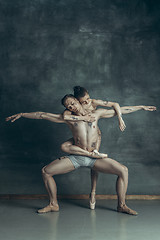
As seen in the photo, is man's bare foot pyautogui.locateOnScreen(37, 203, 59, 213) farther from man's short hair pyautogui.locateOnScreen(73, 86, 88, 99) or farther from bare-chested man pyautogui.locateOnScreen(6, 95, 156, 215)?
man's short hair pyautogui.locateOnScreen(73, 86, 88, 99)

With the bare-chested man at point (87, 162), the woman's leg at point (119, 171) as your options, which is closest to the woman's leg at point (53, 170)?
the bare-chested man at point (87, 162)

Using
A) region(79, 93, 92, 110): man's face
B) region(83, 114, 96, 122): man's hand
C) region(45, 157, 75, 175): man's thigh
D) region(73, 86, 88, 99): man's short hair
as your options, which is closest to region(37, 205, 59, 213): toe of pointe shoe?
region(45, 157, 75, 175): man's thigh

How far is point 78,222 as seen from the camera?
4250 millimetres

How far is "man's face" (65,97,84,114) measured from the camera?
14.9ft

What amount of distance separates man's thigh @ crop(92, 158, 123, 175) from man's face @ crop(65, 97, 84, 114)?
2.33 ft

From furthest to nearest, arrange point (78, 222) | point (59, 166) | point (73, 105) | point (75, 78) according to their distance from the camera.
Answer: point (75, 78)
point (59, 166)
point (73, 105)
point (78, 222)

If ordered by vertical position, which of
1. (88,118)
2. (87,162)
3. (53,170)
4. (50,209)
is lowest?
(50,209)

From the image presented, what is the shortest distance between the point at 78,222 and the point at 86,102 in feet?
4.92

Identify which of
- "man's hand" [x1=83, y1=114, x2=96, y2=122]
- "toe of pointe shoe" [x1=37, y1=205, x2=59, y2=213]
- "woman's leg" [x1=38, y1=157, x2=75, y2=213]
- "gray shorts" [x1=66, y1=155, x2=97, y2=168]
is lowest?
"toe of pointe shoe" [x1=37, y1=205, x2=59, y2=213]

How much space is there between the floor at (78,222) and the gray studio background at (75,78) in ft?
1.45

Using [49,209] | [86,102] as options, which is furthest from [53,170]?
[86,102]

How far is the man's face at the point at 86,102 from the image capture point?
4.64 metres

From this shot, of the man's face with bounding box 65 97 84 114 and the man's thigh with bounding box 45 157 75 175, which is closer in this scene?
the man's face with bounding box 65 97 84 114

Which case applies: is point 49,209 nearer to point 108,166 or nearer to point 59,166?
point 59,166
